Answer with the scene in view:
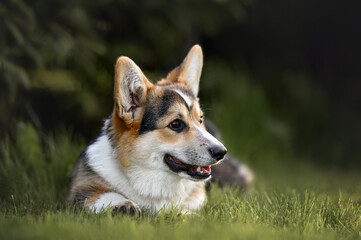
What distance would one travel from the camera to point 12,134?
554 cm

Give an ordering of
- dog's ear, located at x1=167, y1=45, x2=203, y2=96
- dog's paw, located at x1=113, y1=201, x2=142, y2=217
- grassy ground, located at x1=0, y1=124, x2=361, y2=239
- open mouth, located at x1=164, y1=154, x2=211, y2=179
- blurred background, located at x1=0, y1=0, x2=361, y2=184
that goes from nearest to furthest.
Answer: grassy ground, located at x1=0, y1=124, x2=361, y2=239 < dog's paw, located at x1=113, y1=201, x2=142, y2=217 < open mouth, located at x1=164, y1=154, x2=211, y2=179 < dog's ear, located at x1=167, y1=45, x2=203, y2=96 < blurred background, located at x1=0, y1=0, x2=361, y2=184

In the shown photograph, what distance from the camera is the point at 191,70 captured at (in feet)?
15.1

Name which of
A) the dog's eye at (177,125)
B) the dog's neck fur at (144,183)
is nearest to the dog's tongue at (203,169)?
the dog's neck fur at (144,183)

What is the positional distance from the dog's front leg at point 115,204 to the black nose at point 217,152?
73 centimetres

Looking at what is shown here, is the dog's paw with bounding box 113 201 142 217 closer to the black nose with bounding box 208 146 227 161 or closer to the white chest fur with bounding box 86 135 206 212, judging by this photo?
the white chest fur with bounding box 86 135 206 212

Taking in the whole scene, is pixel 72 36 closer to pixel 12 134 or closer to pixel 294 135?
pixel 12 134

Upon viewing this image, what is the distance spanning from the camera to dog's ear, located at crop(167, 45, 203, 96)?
4543 mm

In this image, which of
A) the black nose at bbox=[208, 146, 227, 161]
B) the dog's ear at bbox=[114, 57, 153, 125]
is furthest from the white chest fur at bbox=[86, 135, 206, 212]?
the black nose at bbox=[208, 146, 227, 161]

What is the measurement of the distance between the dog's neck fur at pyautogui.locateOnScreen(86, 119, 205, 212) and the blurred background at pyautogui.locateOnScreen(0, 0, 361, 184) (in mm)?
1204

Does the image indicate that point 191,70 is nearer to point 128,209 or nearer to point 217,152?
point 217,152

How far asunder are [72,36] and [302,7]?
5.13 meters

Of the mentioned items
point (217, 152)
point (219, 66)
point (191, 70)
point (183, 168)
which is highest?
point (219, 66)

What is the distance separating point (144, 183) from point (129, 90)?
0.81 meters

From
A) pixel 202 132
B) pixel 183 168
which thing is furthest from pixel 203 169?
pixel 202 132
